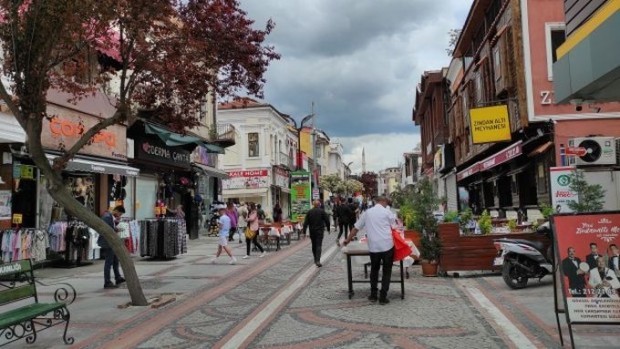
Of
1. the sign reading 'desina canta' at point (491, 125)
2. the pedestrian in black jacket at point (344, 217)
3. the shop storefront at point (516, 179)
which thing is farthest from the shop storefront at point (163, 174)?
the shop storefront at point (516, 179)

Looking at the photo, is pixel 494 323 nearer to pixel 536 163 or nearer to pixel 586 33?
pixel 586 33

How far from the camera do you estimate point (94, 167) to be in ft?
51.8

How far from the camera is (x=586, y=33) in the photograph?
7.32m

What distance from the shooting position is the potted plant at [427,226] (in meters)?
12.3

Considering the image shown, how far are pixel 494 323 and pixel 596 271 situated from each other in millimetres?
1845

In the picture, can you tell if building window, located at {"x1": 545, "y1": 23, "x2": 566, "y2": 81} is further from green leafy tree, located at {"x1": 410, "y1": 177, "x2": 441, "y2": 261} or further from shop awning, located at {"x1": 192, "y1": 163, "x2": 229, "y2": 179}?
shop awning, located at {"x1": 192, "y1": 163, "x2": 229, "y2": 179}

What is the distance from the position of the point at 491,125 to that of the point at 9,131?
14523 mm

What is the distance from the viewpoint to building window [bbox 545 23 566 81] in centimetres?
1788

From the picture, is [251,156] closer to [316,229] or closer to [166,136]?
[166,136]

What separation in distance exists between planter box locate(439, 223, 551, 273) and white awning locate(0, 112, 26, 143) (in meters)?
9.53

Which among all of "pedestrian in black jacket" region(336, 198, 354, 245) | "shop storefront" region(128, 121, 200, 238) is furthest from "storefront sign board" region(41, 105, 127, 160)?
"pedestrian in black jacket" region(336, 198, 354, 245)

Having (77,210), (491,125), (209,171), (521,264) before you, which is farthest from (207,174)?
(521,264)

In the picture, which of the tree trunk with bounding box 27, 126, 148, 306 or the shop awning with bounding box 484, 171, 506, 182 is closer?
the tree trunk with bounding box 27, 126, 148, 306

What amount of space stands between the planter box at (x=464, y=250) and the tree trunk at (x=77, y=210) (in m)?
6.19
